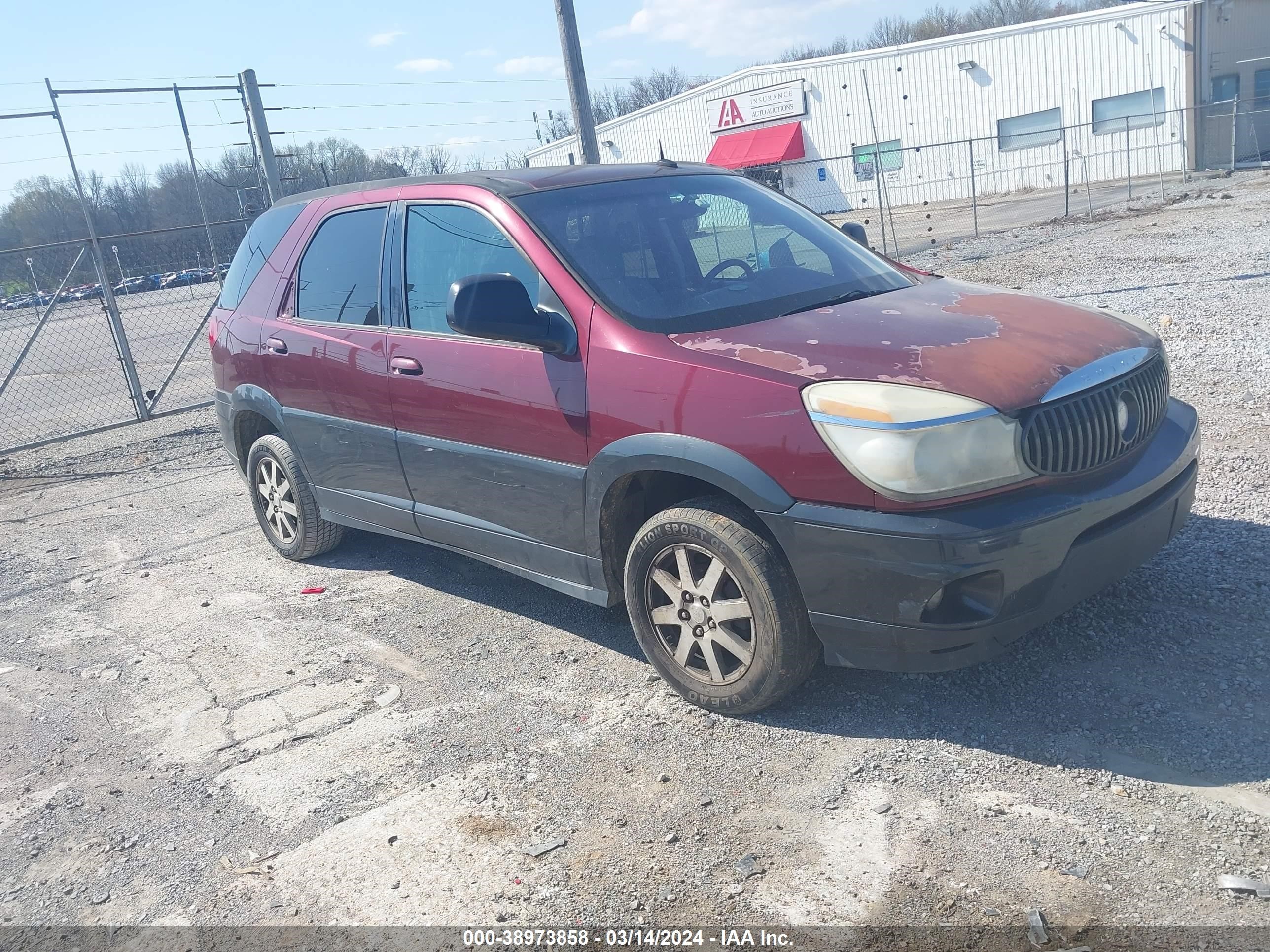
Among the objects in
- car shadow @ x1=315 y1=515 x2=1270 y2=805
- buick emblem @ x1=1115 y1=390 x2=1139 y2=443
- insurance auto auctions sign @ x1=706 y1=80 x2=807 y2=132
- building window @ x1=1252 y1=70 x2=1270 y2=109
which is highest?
insurance auto auctions sign @ x1=706 y1=80 x2=807 y2=132

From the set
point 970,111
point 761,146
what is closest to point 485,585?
point 970,111

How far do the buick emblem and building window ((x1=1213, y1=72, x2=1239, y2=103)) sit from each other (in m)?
35.6

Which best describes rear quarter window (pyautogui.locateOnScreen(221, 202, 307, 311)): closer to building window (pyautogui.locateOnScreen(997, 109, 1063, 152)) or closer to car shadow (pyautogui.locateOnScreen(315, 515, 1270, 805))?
car shadow (pyautogui.locateOnScreen(315, 515, 1270, 805))

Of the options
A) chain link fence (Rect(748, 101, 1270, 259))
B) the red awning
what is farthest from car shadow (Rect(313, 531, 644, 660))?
the red awning

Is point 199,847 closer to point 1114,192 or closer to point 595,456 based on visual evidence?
point 595,456

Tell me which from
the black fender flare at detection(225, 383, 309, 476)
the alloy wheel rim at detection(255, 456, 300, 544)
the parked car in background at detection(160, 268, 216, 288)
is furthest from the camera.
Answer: the parked car in background at detection(160, 268, 216, 288)

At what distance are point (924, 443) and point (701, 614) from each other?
106 centimetres

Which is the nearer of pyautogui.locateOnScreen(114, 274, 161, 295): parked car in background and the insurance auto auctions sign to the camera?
pyautogui.locateOnScreen(114, 274, 161, 295): parked car in background

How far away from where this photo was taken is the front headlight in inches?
121

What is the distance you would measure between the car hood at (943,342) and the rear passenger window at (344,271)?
1.87 meters

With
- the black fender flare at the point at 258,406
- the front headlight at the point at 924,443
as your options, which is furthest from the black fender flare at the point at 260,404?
the front headlight at the point at 924,443

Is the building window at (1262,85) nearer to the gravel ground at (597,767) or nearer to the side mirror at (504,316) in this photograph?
the gravel ground at (597,767)

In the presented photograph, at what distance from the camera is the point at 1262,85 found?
34.3 meters

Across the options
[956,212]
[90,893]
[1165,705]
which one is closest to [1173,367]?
[1165,705]
